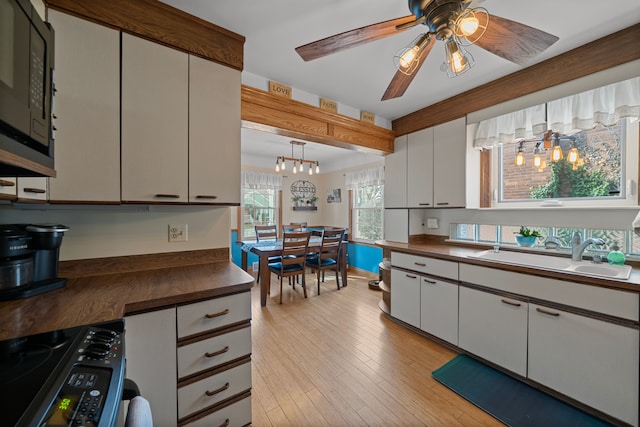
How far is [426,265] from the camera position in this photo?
230cm

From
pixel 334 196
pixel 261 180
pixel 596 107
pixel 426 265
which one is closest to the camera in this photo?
pixel 596 107


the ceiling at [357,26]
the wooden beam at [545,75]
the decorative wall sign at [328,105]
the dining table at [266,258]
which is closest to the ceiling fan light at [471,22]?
the ceiling at [357,26]

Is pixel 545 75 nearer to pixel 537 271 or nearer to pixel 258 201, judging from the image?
pixel 537 271

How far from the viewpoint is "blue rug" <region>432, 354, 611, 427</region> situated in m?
1.43

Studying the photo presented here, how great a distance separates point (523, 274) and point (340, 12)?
206 centimetres

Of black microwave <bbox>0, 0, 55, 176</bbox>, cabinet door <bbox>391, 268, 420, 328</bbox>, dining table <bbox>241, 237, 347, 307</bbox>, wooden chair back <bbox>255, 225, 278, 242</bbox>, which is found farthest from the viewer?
wooden chair back <bbox>255, 225, 278, 242</bbox>

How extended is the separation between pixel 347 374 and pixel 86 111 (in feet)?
7.48

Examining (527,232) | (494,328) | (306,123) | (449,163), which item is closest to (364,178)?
(449,163)

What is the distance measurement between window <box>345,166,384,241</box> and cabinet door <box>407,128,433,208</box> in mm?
1475

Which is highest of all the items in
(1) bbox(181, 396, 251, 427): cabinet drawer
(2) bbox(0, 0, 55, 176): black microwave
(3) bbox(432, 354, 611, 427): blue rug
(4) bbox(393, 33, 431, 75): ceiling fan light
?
(4) bbox(393, 33, 431, 75): ceiling fan light

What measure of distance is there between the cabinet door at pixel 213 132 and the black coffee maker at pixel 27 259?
0.62 meters

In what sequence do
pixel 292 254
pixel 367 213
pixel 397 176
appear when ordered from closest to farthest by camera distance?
1. pixel 397 176
2. pixel 292 254
3. pixel 367 213

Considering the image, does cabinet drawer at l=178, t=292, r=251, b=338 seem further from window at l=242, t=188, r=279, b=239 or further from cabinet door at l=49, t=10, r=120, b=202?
window at l=242, t=188, r=279, b=239

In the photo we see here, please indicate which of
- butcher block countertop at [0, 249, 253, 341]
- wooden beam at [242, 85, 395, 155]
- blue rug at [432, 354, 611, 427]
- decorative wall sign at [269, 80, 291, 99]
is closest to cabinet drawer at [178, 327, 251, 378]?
butcher block countertop at [0, 249, 253, 341]
